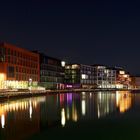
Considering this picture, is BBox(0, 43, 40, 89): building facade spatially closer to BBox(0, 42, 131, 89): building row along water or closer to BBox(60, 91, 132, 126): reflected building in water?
BBox(0, 42, 131, 89): building row along water

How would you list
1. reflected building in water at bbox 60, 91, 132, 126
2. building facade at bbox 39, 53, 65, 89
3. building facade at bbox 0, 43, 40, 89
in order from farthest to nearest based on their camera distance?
building facade at bbox 39, 53, 65, 89 → building facade at bbox 0, 43, 40, 89 → reflected building in water at bbox 60, 91, 132, 126

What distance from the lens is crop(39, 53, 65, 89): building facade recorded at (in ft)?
461

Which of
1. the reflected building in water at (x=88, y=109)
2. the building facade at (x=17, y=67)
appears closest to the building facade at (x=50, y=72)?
the building facade at (x=17, y=67)

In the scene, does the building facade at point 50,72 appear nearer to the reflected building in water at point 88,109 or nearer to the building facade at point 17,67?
the building facade at point 17,67

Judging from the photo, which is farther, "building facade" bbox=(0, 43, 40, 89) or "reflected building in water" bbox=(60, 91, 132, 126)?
"building facade" bbox=(0, 43, 40, 89)

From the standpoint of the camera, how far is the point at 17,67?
111 meters

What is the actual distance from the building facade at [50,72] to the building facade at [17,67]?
6165 millimetres

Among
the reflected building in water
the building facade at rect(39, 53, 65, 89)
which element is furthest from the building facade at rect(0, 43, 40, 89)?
the reflected building in water

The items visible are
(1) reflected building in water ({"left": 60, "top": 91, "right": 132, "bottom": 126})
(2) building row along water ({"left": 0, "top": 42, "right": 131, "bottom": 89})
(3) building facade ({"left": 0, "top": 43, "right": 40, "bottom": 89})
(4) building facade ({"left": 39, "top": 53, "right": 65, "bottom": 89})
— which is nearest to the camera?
(1) reflected building in water ({"left": 60, "top": 91, "right": 132, "bottom": 126})

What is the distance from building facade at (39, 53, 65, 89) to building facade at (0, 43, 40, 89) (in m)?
6.16

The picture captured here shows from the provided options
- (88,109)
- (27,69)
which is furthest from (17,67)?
(88,109)

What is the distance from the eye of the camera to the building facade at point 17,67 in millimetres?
101438

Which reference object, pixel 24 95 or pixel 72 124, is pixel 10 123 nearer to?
pixel 72 124

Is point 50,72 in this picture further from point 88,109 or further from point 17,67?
point 88,109
